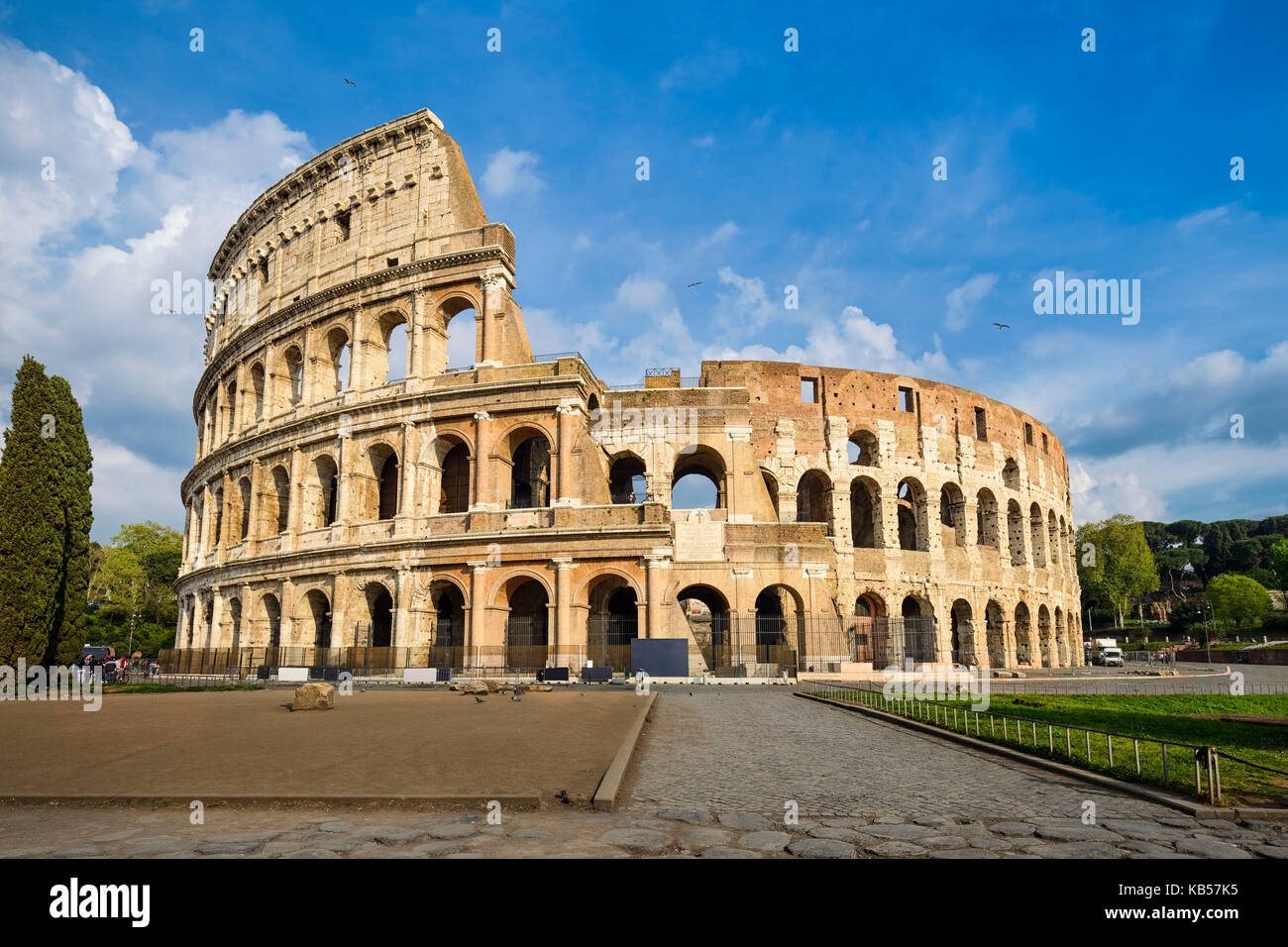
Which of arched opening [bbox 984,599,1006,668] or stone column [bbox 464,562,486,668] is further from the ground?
stone column [bbox 464,562,486,668]

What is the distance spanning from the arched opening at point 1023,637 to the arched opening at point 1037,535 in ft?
10.5

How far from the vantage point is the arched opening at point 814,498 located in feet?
118

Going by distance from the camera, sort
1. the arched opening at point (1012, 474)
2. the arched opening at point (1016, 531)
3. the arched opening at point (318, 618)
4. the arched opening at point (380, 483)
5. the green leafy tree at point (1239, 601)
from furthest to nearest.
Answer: the green leafy tree at point (1239, 601), the arched opening at point (1012, 474), the arched opening at point (1016, 531), the arched opening at point (318, 618), the arched opening at point (380, 483)

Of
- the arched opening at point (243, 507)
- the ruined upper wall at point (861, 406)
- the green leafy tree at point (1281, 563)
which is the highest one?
the ruined upper wall at point (861, 406)

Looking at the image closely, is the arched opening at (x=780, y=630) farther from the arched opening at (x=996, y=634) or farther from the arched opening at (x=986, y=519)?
the arched opening at (x=986, y=519)

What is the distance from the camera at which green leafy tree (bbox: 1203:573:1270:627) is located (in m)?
66.1

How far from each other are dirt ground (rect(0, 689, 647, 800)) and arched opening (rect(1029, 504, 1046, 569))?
115ft

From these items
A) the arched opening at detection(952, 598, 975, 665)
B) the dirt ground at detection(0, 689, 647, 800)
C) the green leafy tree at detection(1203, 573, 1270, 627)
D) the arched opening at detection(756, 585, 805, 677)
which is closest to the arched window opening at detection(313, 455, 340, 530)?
the dirt ground at detection(0, 689, 647, 800)

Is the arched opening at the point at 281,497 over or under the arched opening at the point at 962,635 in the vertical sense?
over

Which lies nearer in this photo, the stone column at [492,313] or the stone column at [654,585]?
the stone column at [654,585]

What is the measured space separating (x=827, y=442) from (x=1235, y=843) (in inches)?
1220

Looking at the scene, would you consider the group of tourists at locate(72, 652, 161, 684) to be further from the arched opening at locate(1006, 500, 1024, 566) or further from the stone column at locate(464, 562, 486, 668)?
the arched opening at locate(1006, 500, 1024, 566)

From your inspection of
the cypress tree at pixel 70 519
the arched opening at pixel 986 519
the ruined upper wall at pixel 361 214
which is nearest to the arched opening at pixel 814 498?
the arched opening at pixel 986 519

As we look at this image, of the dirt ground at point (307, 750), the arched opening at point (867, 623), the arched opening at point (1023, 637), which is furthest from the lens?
the arched opening at point (1023, 637)
